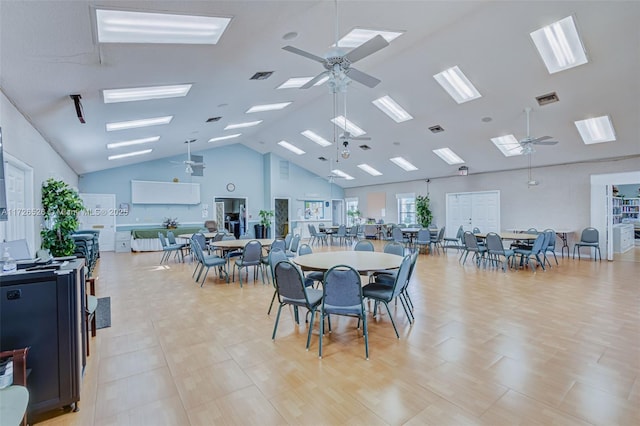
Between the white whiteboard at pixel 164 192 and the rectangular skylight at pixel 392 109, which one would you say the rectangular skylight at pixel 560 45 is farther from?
the white whiteboard at pixel 164 192

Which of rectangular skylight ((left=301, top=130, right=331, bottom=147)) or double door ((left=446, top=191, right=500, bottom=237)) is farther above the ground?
rectangular skylight ((left=301, top=130, right=331, bottom=147))

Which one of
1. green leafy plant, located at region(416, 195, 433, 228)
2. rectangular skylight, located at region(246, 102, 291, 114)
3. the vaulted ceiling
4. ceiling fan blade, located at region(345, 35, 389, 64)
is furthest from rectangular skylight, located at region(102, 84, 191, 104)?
green leafy plant, located at region(416, 195, 433, 228)

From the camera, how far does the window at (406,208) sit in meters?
12.9

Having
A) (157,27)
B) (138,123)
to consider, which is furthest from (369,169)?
(157,27)

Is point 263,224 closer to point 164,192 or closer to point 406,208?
point 164,192

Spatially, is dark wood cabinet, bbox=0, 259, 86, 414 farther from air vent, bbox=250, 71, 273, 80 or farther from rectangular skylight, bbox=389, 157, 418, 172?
rectangular skylight, bbox=389, 157, 418, 172

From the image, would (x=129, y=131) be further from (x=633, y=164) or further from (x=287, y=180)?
(x=633, y=164)

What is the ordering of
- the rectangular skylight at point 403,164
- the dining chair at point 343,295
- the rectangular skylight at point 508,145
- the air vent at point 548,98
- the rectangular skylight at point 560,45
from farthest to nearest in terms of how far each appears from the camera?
1. the rectangular skylight at point 403,164
2. the rectangular skylight at point 508,145
3. the air vent at point 548,98
4. the rectangular skylight at point 560,45
5. the dining chair at point 343,295

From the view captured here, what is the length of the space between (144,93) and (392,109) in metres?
5.89

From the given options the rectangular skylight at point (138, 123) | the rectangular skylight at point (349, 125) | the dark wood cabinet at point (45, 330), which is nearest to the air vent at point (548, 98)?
the rectangular skylight at point (349, 125)

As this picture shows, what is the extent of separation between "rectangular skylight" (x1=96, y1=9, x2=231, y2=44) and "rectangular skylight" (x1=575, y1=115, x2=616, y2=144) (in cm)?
790

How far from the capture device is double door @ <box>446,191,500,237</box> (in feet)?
33.4

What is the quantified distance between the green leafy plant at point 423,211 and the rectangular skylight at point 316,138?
178 inches

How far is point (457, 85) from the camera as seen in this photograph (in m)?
6.42
